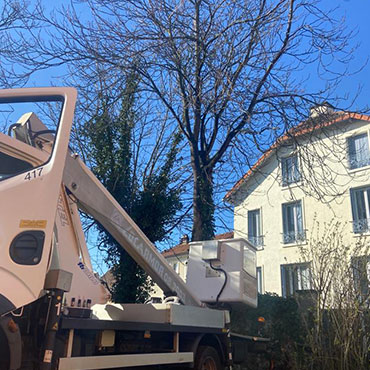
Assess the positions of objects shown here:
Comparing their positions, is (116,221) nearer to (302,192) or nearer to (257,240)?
(302,192)

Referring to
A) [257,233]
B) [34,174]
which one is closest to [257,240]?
[257,233]

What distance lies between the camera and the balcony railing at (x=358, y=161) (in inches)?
860

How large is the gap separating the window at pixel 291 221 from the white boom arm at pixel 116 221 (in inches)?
650

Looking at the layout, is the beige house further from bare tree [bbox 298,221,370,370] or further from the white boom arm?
the white boom arm

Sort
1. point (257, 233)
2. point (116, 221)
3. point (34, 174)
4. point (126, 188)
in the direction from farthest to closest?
point (257, 233) < point (126, 188) < point (116, 221) < point (34, 174)

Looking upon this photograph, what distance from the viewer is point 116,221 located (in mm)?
5953

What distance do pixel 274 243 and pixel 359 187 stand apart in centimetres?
528

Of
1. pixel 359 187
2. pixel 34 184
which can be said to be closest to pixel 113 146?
pixel 34 184

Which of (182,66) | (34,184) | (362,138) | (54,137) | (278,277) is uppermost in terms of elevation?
(362,138)

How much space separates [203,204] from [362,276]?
411 centimetres

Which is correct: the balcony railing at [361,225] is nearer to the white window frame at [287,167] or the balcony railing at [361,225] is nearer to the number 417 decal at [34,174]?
the white window frame at [287,167]

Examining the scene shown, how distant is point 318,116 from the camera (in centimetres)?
1141

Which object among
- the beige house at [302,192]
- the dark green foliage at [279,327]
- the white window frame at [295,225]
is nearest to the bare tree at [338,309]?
the dark green foliage at [279,327]

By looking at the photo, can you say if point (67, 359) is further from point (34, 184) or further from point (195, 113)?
point (195, 113)
